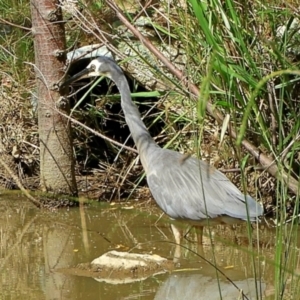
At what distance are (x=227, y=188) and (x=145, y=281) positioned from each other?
81cm

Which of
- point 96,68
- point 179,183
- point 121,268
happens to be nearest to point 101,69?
point 96,68

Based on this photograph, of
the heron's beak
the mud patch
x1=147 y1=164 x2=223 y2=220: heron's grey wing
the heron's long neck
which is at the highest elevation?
the heron's beak

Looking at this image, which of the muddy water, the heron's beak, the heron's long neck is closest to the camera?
the muddy water

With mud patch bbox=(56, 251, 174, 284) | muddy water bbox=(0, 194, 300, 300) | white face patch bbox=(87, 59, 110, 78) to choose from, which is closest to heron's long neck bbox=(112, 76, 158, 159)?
white face patch bbox=(87, 59, 110, 78)

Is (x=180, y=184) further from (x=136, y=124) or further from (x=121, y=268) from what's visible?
(x=121, y=268)

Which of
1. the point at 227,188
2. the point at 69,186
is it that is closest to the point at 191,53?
the point at 227,188

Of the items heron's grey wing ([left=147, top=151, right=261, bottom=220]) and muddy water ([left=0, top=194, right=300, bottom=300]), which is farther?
heron's grey wing ([left=147, top=151, right=261, bottom=220])

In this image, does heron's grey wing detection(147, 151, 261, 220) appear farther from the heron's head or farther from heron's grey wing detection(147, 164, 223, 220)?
the heron's head

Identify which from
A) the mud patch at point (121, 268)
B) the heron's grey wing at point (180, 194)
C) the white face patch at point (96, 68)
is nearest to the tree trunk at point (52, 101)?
the white face patch at point (96, 68)

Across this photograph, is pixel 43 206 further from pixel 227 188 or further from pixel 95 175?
pixel 227 188

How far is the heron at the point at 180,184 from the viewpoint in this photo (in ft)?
13.8

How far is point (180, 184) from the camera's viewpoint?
14.7 feet

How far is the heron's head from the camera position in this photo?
496 cm

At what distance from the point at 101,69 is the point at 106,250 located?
129 cm
